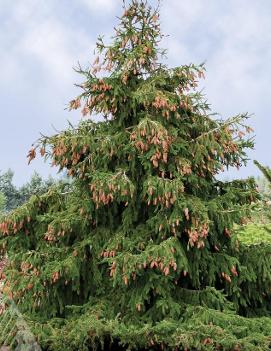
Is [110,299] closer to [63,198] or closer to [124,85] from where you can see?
[63,198]

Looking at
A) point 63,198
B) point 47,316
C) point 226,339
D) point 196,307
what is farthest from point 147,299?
point 63,198

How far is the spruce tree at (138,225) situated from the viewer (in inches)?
298

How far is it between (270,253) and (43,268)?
3946mm

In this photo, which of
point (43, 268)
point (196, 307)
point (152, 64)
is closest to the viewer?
point (196, 307)

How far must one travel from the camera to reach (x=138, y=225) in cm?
844

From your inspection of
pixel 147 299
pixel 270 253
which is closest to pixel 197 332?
pixel 147 299

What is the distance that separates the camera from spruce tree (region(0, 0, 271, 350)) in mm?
7574

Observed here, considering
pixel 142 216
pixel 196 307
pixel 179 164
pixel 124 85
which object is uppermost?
pixel 124 85

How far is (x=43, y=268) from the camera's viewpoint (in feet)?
27.5

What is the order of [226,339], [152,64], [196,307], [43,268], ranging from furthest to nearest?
[152,64] → [43,268] → [196,307] → [226,339]

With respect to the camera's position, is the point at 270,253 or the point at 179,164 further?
the point at 270,253

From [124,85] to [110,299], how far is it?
369 centimetres

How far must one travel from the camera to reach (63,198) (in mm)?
9516

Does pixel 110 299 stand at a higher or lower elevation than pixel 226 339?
higher
